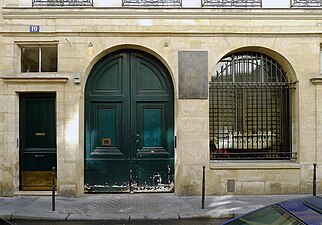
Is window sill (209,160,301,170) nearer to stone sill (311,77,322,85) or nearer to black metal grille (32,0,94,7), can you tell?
stone sill (311,77,322,85)

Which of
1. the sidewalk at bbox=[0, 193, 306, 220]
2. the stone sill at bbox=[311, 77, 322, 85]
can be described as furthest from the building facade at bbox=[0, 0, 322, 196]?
→ the sidewalk at bbox=[0, 193, 306, 220]

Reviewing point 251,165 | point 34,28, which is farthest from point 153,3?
point 251,165

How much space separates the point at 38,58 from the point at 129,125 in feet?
10.2

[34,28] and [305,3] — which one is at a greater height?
[305,3]

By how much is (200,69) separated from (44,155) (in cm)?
481

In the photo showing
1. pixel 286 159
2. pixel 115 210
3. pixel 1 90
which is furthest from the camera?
pixel 286 159

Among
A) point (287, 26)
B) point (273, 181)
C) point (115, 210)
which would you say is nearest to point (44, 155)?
point (115, 210)

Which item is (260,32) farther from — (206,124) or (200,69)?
(206,124)

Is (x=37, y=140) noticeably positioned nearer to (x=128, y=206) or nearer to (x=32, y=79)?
(x=32, y=79)

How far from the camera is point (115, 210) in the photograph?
333 inches

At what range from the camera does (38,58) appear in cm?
1016

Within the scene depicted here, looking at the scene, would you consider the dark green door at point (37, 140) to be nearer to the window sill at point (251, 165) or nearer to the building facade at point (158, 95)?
the building facade at point (158, 95)

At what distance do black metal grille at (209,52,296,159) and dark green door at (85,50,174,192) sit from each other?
53.9 inches

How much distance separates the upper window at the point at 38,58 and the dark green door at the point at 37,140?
0.74m
